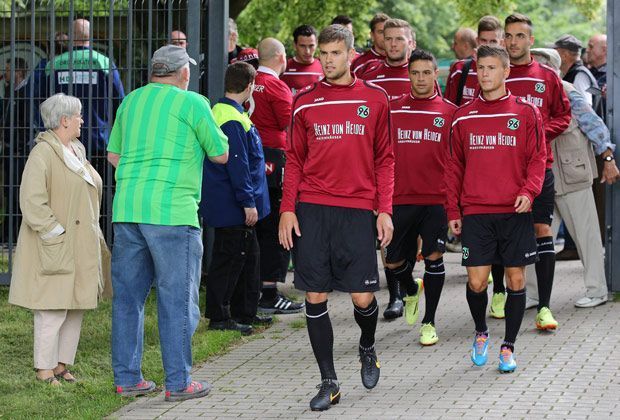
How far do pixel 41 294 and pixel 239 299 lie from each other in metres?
2.28

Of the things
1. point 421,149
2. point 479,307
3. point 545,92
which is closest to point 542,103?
point 545,92

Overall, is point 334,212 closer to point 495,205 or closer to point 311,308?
point 311,308

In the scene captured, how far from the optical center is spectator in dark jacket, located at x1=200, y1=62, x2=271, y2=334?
32.1 ft

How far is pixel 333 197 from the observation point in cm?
767

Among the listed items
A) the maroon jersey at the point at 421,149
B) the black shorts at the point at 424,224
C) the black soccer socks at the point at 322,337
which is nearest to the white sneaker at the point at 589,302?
the black shorts at the point at 424,224

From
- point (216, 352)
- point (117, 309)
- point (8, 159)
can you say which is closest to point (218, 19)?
point (8, 159)

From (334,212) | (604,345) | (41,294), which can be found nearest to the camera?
(334,212)

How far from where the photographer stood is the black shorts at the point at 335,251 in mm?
7656

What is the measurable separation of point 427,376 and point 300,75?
15.8ft

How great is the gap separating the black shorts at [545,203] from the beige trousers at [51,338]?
11.5 ft

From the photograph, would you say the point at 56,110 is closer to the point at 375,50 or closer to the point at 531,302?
the point at 531,302

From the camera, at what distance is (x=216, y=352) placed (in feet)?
30.6

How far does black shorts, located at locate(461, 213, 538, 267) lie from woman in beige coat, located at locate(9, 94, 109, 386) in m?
2.40

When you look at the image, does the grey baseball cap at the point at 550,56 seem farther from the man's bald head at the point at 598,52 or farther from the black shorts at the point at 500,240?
the man's bald head at the point at 598,52
